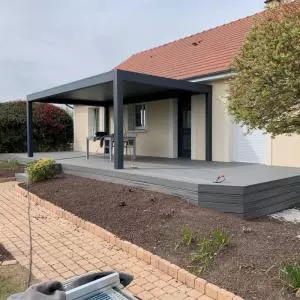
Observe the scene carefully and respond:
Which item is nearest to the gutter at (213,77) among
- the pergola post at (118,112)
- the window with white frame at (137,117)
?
the pergola post at (118,112)

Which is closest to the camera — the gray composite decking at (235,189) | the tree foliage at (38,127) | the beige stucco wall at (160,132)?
the gray composite decking at (235,189)

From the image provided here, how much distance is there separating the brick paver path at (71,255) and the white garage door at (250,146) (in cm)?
616

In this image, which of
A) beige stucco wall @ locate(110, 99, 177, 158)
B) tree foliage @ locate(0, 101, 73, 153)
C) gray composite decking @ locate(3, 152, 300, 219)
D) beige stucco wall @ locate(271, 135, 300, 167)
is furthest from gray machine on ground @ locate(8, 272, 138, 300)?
tree foliage @ locate(0, 101, 73, 153)

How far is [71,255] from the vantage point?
5148 mm

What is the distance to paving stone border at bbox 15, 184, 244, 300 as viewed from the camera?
3853 mm

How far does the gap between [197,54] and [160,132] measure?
3313 millimetres

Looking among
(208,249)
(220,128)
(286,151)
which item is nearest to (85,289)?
(208,249)

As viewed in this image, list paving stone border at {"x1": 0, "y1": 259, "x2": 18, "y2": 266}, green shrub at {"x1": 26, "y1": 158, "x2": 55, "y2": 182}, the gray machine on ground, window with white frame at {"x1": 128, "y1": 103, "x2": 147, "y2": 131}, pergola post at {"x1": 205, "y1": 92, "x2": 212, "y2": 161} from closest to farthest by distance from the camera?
the gray machine on ground
paving stone border at {"x1": 0, "y1": 259, "x2": 18, "y2": 266}
green shrub at {"x1": 26, "y1": 158, "x2": 55, "y2": 182}
pergola post at {"x1": 205, "y1": 92, "x2": 212, "y2": 161}
window with white frame at {"x1": 128, "y1": 103, "x2": 147, "y2": 131}

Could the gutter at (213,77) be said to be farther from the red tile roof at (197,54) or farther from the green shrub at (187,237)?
the green shrub at (187,237)

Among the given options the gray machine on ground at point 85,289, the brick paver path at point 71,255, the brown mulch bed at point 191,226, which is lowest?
the brick paver path at point 71,255

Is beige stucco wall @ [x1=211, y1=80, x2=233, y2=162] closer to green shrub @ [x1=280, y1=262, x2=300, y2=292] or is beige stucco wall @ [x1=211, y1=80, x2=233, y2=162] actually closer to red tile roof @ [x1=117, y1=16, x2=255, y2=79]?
Answer: red tile roof @ [x1=117, y1=16, x2=255, y2=79]

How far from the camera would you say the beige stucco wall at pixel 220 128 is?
37.6ft

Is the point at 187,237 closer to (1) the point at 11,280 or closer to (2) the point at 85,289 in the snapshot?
(1) the point at 11,280

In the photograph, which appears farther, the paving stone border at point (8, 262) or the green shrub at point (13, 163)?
the green shrub at point (13, 163)
